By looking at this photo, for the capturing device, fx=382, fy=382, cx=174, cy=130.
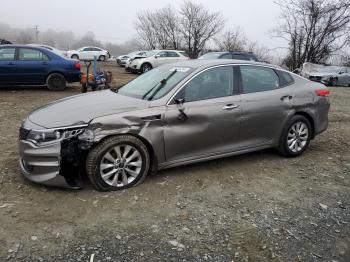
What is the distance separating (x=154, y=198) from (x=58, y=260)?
1.38 metres

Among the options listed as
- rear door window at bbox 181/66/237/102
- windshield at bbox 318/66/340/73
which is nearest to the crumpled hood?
rear door window at bbox 181/66/237/102

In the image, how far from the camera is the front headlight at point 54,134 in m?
4.19

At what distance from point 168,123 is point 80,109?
1052 mm

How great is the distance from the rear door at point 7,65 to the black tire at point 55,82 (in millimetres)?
1003

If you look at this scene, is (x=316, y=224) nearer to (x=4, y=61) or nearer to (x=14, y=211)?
(x=14, y=211)

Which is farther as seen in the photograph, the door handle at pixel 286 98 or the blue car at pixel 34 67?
the blue car at pixel 34 67

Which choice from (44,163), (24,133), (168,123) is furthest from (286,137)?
(24,133)

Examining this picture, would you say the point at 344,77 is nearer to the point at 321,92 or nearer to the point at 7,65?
the point at 321,92

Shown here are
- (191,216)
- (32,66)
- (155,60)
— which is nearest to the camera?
(191,216)

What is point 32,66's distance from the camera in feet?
38.2

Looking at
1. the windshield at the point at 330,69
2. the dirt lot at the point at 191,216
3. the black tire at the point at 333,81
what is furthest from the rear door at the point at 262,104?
the windshield at the point at 330,69

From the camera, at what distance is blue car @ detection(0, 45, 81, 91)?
1148 centimetres

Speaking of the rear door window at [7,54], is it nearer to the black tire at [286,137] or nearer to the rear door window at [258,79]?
the rear door window at [258,79]

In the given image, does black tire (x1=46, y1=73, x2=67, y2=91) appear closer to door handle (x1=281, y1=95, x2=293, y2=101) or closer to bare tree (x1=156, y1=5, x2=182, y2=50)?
door handle (x1=281, y1=95, x2=293, y2=101)
